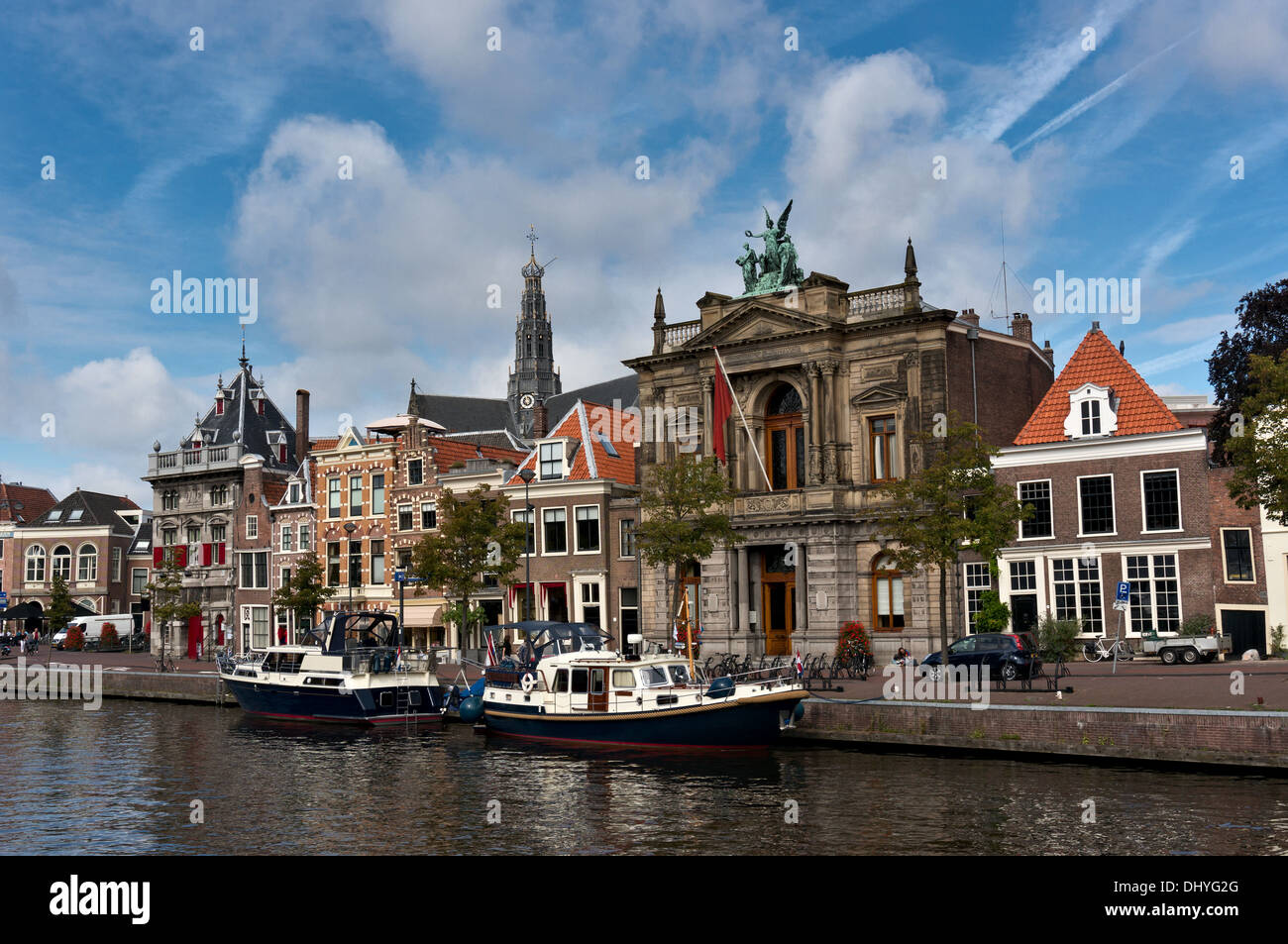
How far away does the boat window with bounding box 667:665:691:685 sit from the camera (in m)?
34.0

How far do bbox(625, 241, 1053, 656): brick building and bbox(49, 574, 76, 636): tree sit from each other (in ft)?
190

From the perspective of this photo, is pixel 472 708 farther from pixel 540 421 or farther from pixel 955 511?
pixel 540 421

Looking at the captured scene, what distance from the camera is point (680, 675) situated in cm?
3428

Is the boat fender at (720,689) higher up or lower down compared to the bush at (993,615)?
lower down

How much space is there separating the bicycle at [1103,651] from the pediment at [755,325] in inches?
652

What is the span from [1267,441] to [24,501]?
4328 inches

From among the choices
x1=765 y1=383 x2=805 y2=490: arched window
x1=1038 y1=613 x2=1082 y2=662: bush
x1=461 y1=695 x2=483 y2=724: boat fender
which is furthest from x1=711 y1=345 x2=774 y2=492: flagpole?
x1=461 y1=695 x2=483 y2=724: boat fender

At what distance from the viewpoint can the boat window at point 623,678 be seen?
3384cm

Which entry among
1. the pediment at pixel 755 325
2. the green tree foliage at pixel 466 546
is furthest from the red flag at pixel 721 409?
the green tree foliage at pixel 466 546

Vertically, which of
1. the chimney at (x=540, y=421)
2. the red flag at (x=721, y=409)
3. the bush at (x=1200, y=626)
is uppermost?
the chimney at (x=540, y=421)

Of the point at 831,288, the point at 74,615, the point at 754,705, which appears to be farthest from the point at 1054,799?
the point at 74,615

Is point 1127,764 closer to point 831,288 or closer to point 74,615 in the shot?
point 831,288

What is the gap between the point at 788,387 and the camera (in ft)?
172

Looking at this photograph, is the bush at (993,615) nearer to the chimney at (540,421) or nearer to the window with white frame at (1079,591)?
the window with white frame at (1079,591)
